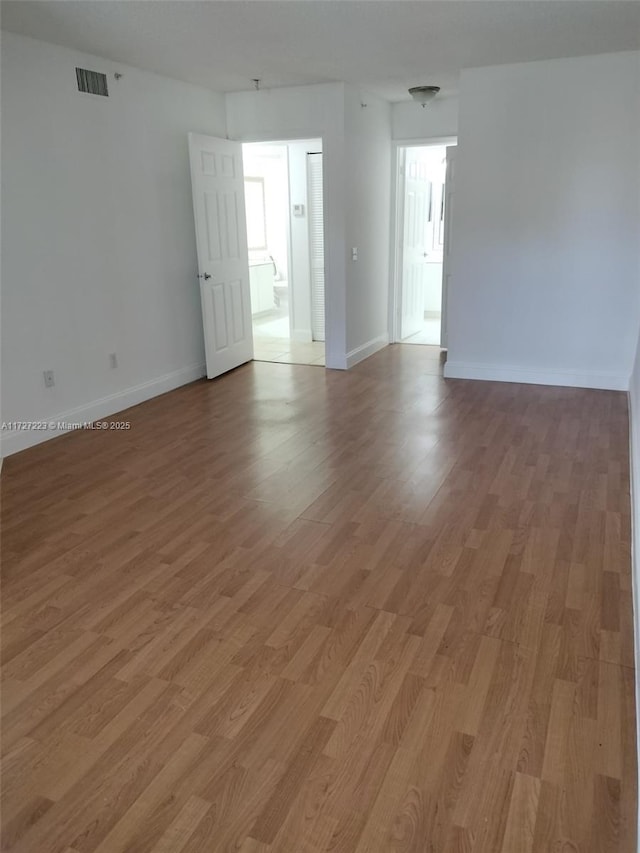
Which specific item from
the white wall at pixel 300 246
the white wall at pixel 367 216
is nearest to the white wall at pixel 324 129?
the white wall at pixel 367 216

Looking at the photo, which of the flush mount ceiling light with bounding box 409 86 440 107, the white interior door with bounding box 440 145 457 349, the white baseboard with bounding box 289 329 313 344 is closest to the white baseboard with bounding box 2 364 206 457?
the white baseboard with bounding box 289 329 313 344

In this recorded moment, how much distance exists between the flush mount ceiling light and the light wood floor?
3354mm

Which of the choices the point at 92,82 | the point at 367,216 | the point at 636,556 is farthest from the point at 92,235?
the point at 636,556

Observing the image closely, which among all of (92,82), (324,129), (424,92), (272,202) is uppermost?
(424,92)

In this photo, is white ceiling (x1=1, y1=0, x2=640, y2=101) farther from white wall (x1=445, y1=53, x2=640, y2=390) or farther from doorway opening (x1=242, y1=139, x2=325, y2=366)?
doorway opening (x1=242, y1=139, x2=325, y2=366)

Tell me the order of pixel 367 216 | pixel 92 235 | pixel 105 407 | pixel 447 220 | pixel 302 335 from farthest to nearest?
pixel 302 335 → pixel 447 220 → pixel 367 216 → pixel 105 407 → pixel 92 235

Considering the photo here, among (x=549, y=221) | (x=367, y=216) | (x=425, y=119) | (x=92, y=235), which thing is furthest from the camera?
(x=425, y=119)

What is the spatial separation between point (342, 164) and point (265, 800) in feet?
16.6

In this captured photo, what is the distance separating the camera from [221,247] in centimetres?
566

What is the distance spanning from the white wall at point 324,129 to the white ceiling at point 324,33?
374 mm

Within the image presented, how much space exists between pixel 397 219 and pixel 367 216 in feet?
2.47

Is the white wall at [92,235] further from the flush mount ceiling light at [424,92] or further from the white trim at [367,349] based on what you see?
the flush mount ceiling light at [424,92]

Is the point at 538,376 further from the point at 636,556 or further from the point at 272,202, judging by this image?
the point at 272,202

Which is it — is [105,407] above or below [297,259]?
below
